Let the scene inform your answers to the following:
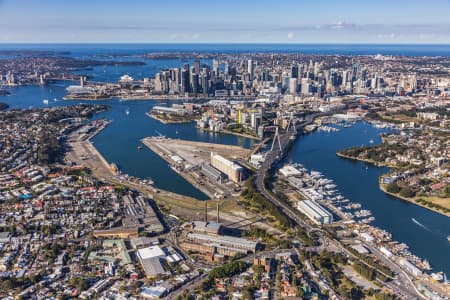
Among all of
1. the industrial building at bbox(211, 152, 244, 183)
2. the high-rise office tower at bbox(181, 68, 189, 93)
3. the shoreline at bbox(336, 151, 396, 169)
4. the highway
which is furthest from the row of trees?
the high-rise office tower at bbox(181, 68, 189, 93)

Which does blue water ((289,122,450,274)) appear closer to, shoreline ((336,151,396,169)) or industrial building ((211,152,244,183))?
shoreline ((336,151,396,169))

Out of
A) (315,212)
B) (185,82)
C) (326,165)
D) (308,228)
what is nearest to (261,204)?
(315,212)

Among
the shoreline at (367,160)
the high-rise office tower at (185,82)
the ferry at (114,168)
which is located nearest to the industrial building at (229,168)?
the ferry at (114,168)

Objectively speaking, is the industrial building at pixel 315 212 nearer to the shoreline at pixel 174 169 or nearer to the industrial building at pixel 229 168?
the industrial building at pixel 229 168

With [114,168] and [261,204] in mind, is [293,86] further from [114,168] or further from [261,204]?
[261,204]

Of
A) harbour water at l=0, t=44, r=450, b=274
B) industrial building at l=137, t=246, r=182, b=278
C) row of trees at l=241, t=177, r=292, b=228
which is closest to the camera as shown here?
industrial building at l=137, t=246, r=182, b=278
